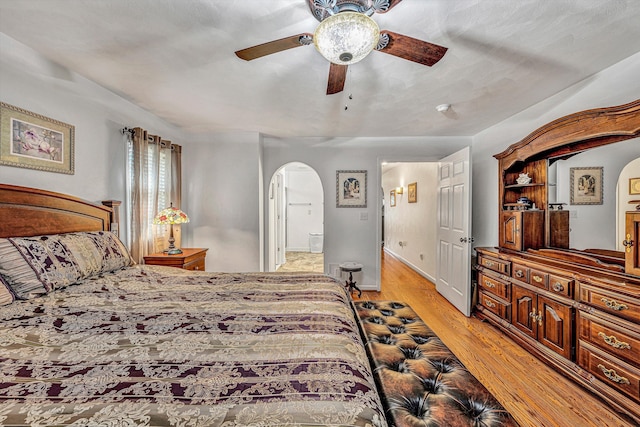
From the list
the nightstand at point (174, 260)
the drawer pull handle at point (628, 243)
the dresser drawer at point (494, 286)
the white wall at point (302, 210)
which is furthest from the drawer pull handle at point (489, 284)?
the white wall at point (302, 210)

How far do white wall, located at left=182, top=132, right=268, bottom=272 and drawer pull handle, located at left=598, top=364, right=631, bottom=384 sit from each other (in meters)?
3.50

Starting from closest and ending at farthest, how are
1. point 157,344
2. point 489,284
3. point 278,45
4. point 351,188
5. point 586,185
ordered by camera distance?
point 157,344, point 278,45, point 586,185, point 489,284, point 351,188

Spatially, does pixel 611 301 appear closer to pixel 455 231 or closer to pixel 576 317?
pixel 576 317

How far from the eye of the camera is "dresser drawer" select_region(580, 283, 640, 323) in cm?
160

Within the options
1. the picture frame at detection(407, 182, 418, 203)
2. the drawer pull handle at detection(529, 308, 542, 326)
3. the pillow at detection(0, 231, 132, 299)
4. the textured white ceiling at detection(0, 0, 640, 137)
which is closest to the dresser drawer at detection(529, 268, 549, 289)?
the drawer pull handle at detection(529, 308, 542, 326)

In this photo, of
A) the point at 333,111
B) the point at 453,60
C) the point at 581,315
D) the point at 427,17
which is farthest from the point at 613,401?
the point at 333,111

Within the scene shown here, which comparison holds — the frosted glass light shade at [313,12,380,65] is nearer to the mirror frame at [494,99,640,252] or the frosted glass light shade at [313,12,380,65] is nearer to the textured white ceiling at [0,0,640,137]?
the textured white ceiling at [0,0,640,137]

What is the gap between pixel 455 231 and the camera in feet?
11.1

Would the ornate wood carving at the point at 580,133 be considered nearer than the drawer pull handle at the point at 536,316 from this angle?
Yes

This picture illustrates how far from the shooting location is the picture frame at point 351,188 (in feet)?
13.5

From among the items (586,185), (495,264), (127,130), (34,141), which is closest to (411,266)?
(495,264)

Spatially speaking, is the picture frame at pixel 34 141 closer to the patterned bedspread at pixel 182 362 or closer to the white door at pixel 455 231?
the patterned bedspread at pixel 182 362

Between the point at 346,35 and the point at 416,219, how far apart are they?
189 inches

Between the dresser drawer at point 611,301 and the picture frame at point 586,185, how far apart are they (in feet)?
2.39
